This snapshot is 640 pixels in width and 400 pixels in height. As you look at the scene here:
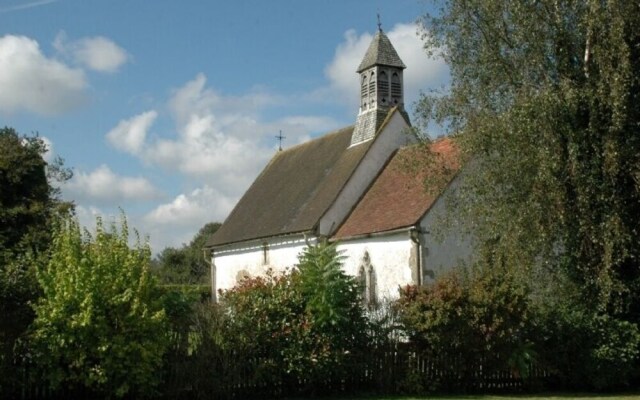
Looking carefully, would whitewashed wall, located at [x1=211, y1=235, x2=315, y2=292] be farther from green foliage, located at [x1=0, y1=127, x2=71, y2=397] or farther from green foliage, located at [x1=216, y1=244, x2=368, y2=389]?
green foliage, located at [x1=216, y1=244, x2=368, y2=389]

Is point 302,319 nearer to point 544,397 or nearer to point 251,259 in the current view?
point 544,397

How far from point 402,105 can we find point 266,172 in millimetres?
11686

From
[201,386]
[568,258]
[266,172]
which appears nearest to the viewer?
[201,386]

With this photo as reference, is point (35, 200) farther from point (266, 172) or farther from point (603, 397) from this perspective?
point (603, 397)

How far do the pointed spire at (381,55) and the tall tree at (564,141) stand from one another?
13.2m

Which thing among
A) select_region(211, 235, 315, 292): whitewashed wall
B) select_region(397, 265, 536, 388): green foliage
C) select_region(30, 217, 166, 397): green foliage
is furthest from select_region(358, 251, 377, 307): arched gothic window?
select_region(30, 217, 166, 397): green foliage

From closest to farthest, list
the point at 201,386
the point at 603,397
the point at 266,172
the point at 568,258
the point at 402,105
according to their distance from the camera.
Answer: the point at 201,386 < the point at 603,397 < the point at 568,258 < the point at 402,105 < the point at 266,172

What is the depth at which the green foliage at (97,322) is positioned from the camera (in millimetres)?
14062

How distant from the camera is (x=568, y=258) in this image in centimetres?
1867

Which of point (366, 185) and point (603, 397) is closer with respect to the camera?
point (603, 397)

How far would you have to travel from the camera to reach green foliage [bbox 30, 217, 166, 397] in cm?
1406

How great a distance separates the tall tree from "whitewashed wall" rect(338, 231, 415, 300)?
529 centimetres

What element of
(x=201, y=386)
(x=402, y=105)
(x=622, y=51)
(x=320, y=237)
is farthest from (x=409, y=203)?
(x=201, y=386)

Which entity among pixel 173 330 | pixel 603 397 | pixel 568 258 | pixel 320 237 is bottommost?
pixel 603 397
